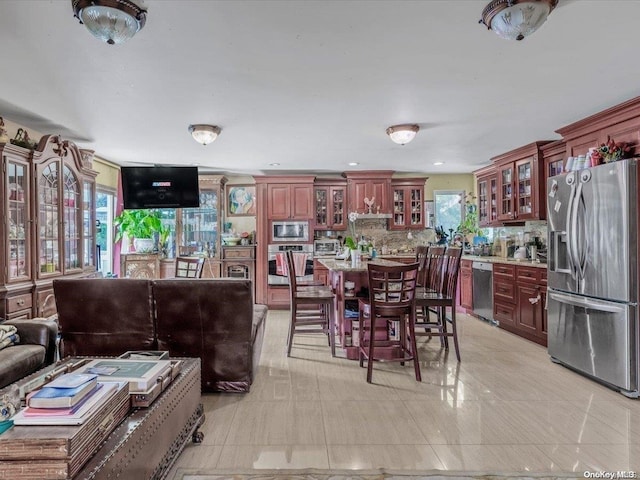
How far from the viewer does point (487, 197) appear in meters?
6.11

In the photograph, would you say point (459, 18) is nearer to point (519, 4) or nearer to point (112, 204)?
point (519, 4)

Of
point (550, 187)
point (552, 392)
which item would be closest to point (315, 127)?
point (550, 187)

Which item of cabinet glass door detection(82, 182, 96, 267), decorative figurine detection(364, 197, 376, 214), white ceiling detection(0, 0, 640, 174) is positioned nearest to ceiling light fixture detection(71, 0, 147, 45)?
white ceiling detection(0, 0, 640, 174)

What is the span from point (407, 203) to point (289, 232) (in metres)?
2.23

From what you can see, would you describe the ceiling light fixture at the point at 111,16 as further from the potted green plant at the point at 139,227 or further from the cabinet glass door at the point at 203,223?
the cabinet glass door at the point at 203,223

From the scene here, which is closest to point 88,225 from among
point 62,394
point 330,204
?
point 330,204

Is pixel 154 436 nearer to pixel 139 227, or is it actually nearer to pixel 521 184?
pixel 139 227

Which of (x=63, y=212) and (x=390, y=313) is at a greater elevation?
(x=63, y=212)

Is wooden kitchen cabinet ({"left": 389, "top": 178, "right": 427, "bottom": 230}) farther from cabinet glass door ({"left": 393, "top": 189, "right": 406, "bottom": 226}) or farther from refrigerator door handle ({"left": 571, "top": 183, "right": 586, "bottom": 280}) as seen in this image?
refrigerator door handle ({"left": 571, "top": 183, "right": 586, "bottom": 280})

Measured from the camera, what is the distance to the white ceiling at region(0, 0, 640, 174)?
6.60 feet

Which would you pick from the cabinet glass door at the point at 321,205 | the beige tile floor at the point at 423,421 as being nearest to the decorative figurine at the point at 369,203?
the cabinet glass door at the point at 321,205

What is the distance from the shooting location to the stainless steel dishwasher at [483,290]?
17.6 feet

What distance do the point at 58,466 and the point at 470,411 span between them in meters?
2.46

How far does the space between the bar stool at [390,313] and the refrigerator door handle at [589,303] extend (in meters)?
1.46
